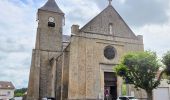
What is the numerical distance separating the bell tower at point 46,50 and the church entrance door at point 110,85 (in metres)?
8.05

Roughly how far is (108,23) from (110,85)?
7368 millimetres

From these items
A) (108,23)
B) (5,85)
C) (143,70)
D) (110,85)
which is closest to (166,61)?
(143,70)

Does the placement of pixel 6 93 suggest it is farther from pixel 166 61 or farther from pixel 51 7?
pixel 166 61

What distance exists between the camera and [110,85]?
25969 millimetres

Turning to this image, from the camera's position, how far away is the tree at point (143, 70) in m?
19.0

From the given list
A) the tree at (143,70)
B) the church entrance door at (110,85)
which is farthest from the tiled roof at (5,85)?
the tree at (143,70)

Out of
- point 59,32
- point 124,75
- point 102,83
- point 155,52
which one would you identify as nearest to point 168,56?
point 155,52

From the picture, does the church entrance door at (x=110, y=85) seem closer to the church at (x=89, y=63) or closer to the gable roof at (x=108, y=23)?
the church at (x=89, y=63)

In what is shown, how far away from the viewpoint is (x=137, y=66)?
753 inches

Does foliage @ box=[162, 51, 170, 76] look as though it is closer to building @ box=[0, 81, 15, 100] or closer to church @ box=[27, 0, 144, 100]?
church @ box=[27, 0, 144, 100]

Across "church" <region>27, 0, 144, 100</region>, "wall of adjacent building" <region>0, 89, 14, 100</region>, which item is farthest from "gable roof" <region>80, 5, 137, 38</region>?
"wall of adjacent building" <region>0, 89, 14, 100</region>

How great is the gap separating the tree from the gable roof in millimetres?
7377

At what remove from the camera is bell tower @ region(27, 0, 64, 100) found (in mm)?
31953

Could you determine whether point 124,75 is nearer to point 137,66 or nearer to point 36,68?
point 137,66
